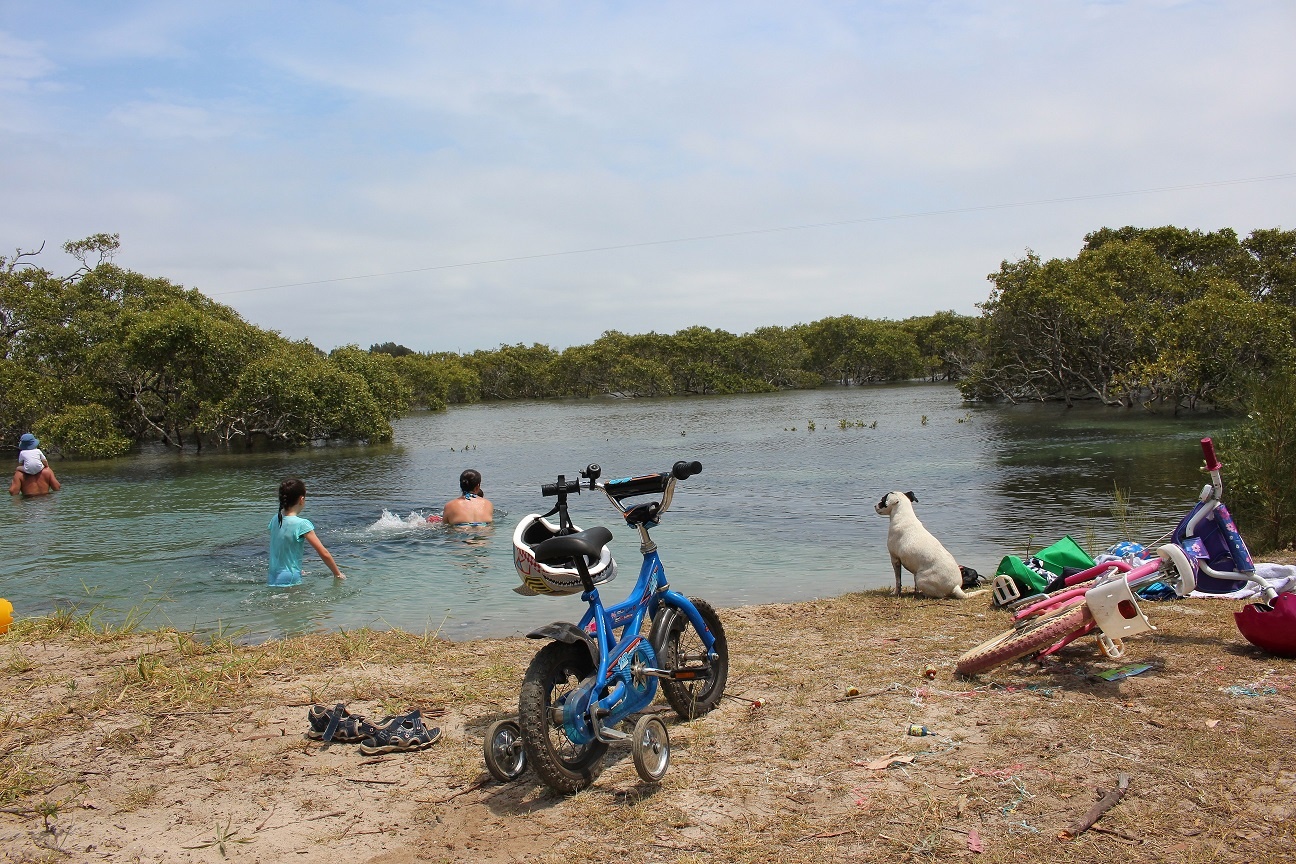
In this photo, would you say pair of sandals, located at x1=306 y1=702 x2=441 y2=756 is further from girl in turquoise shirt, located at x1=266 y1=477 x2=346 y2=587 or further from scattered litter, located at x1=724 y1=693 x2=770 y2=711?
girl in turquoise shirt, located at x1=266 y1=477 x2=346 y2=587

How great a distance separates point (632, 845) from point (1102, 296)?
3856 cm

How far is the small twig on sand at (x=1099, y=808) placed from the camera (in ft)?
11.2

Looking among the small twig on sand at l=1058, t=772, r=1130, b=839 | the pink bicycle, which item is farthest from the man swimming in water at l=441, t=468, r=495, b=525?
the small twig on sand at l=1058, t=772, r=1130, b=839

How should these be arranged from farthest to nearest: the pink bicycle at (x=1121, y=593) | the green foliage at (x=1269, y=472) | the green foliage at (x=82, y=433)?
the green foliage at (x=82, y=433)
the green foliage at (x=1269, y=472)
the pink bicycle at (x=1121, y=593)

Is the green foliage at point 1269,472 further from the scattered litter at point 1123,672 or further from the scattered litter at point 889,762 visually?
the scattered litter at point 889,762

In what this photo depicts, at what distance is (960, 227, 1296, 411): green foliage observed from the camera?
30.8 m

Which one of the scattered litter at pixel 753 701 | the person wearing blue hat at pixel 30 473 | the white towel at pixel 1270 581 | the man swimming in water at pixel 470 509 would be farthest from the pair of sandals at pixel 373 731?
the person wearing blue hat at pixel 30 473

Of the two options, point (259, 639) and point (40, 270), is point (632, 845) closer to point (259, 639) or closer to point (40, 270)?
point (259, 639)

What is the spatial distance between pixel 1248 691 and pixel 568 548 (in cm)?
384

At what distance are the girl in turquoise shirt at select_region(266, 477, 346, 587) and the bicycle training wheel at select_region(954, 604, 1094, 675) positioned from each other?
6.50m

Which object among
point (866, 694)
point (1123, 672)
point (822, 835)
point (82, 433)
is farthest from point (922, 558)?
point (82, 433)

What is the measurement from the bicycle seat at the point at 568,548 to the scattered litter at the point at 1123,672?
321 centimetres

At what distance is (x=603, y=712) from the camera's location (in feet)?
13.4

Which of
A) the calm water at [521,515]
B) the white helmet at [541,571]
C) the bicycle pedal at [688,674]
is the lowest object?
the calm water at [521,515]
